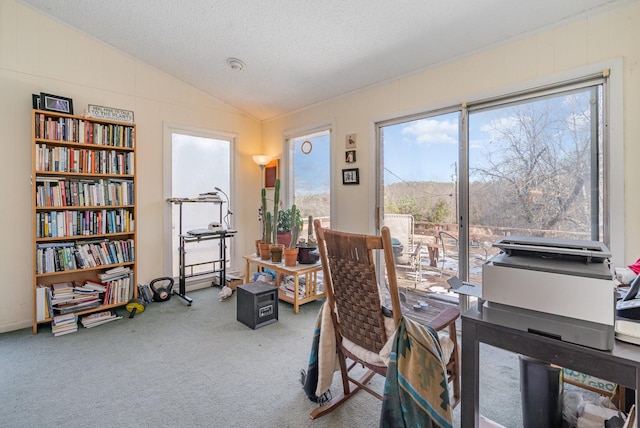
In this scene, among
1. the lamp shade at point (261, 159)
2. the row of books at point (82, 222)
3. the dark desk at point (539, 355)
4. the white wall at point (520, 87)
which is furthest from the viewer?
the lamp shade at point (261, 159)

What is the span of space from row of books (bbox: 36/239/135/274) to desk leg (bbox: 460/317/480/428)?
3383 mm

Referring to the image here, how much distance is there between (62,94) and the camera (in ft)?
9.89

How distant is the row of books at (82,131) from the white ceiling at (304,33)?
0.95 metres

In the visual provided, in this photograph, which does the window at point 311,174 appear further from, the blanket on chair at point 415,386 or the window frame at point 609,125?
the blanket on chair at point 415,386

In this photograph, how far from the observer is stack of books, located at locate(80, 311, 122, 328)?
2.83 meters

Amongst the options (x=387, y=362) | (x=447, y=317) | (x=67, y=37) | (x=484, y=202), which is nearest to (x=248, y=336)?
(x=387, y=362)

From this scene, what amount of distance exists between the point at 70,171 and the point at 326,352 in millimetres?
3024

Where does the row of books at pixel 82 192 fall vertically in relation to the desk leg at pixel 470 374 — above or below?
above

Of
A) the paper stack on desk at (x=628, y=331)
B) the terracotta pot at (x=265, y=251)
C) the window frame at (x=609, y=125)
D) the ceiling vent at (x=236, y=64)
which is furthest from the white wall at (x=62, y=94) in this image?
the paper stack on desk at (x=628, y=331)

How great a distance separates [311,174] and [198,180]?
5.13ft

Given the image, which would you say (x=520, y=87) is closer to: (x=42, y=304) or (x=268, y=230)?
(x=268, y=230)

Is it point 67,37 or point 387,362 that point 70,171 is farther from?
point 387,362

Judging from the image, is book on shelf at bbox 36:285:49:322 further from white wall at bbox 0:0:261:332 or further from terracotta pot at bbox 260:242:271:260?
terracotta pot at bbox 260:242:271:260

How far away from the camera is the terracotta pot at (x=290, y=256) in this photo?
3252 mm
